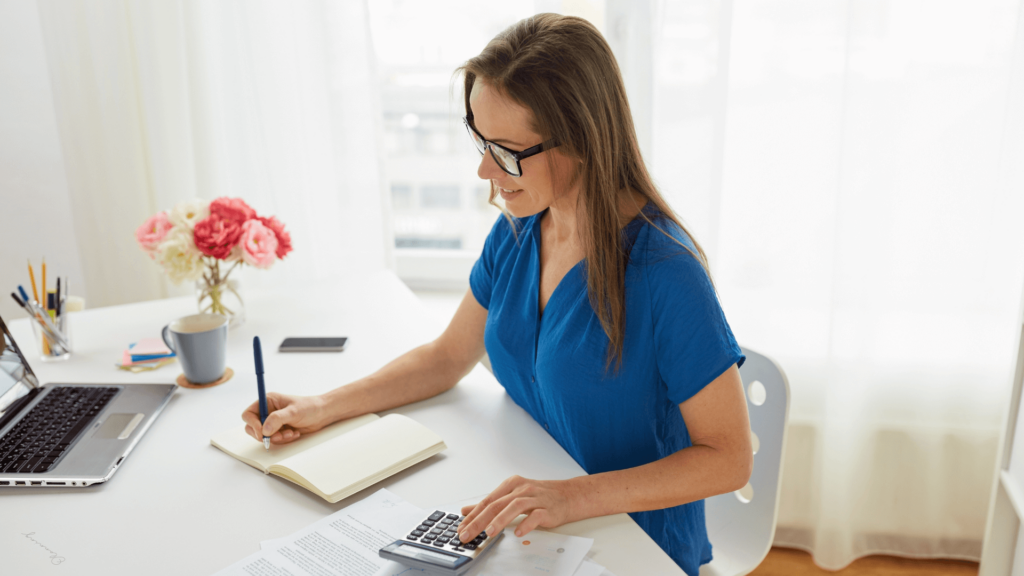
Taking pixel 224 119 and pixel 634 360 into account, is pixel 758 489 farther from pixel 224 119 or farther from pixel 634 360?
pixel 224 119

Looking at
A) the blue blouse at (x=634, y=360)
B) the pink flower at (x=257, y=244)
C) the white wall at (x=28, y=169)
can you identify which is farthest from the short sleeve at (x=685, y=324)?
the white wall at (x=28, y=169)

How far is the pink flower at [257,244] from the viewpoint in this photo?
1454mm

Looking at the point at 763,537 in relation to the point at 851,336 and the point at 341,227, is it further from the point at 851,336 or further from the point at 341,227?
the point at 341,227

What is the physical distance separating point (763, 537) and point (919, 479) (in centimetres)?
102

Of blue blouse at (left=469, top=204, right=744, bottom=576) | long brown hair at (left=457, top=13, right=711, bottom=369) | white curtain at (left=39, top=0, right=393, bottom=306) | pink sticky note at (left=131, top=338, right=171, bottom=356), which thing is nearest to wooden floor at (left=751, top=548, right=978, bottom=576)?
blue blouse at (left=469, top=204, right=744, bottom=576)

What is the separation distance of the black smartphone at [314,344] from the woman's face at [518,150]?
23.3 inches

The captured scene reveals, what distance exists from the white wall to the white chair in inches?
85.3

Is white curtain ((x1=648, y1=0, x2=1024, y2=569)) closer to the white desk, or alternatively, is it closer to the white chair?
the white chair

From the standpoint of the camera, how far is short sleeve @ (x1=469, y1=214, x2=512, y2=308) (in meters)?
1.28

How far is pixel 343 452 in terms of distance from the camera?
992 mm

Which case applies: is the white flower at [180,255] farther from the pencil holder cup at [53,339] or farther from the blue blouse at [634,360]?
the blue blouse at [634,360]

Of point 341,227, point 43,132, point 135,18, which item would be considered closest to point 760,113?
A: point 341,227

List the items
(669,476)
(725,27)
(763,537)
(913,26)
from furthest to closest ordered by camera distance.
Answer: (725,27)
(913,26)
(763,537)
(669,476)

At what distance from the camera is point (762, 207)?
5.84ft
